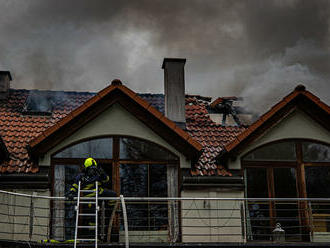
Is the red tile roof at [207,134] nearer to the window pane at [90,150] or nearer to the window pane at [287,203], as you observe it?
the window pane at [287,203]

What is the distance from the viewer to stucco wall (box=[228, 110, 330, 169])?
51.3 ft

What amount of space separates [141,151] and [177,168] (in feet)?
3.44

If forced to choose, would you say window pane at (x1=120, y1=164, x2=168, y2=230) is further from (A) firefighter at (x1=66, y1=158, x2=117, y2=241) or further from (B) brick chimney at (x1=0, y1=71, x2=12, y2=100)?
(B) brick chimney at (x1=0, y1=71, x2=12, y2=100)

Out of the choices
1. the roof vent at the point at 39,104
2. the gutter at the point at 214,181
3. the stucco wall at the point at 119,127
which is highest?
the roof vent at the point at 39,104

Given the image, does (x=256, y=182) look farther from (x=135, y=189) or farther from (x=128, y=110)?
(x=128, y=110)

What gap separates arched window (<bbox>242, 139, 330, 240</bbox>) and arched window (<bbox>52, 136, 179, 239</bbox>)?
7.06 feet

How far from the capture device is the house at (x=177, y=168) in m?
14.4

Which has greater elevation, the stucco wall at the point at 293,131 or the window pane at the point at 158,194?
the stucco wall at the point at 293,131

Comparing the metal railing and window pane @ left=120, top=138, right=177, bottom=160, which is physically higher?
window pane @ left=120, top=138, right=177, bottom=160

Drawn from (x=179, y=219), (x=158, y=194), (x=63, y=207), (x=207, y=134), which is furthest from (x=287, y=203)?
(x=63, y=207)

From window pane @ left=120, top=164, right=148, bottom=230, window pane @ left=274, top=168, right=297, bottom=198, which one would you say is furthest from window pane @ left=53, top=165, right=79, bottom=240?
window pane @ left=274, top=168, right=297, bottom=198

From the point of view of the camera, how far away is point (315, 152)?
52.4 ft

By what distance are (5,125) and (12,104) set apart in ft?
6.89

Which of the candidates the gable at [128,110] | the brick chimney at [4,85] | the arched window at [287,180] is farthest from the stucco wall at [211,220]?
the brick chimney at [4,85]
